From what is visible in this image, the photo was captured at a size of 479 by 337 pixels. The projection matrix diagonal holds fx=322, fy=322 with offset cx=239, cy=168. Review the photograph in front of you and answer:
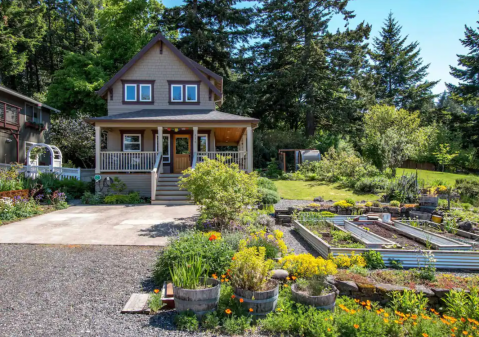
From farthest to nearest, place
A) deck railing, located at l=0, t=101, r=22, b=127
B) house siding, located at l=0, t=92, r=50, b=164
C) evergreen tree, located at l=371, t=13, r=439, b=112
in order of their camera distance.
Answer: evergreen tree, located at l=371, t=13, r=439, b=112, house siding, located at l=0, t=92, r=50, b=164, deck railing, located at l=0, t=101, r=22, b=127

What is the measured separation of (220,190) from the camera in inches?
298

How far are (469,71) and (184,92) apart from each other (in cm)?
2891

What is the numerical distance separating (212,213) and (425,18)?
26.0ft

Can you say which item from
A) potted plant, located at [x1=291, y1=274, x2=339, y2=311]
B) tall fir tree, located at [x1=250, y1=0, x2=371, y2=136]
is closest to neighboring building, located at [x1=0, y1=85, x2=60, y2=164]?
tall fir tree, located at [x1=250, y1=0, x2=371, y2=136]

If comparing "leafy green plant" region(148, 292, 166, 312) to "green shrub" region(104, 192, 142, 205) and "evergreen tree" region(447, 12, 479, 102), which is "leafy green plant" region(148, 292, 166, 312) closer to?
"green shrub" region(104, 192, 142, 205)

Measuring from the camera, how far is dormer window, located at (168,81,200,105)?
741 inches

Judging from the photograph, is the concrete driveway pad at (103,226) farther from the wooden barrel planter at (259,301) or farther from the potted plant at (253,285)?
the wooden barrel planter at (259,301)

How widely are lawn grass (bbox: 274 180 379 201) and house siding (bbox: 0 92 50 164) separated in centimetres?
1775

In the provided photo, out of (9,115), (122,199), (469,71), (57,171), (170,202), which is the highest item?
(469,71)

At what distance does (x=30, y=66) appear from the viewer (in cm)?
3688

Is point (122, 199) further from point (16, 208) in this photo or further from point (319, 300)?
point (319, 300)

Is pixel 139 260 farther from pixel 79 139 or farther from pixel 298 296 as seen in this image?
pixel 79 139

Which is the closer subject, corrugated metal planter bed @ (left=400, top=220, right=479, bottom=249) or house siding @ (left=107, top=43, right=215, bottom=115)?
corrugated metal planter bed @ (left=400, top=220, right=479, bottom=249)

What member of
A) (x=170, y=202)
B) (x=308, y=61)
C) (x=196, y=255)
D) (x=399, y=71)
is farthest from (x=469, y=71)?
(x=196, y=255)
